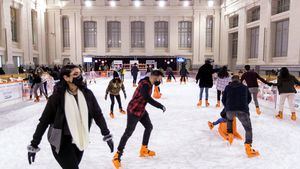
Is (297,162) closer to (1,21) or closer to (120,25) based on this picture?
(1,21)

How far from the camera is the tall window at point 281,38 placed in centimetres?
2017

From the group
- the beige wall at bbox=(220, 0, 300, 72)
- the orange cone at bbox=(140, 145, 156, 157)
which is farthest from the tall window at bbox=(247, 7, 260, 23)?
the orange cone at bbox=(140, 145, 156, 157)

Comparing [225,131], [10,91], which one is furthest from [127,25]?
[225,131]

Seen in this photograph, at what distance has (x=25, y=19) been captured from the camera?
26.3m

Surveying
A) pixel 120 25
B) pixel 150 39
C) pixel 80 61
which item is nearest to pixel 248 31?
pixel 150 39

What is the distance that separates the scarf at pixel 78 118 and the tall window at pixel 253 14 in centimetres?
2575

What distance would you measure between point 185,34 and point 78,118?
111 feet

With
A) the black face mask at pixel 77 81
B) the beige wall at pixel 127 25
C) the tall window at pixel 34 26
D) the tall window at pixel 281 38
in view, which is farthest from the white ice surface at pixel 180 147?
the beige wall at pixel 127 25

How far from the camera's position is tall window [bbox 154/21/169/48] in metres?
35.0

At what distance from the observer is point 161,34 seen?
35219 millimetres

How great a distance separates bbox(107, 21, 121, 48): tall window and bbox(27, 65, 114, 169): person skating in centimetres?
3333

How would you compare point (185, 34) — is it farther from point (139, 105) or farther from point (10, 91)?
point (139, 105)

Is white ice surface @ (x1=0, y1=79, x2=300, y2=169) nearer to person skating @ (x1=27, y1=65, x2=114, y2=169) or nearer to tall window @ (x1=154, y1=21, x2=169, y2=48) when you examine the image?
person skating @ (x1=27, y1=65, x2=114, y2=169)

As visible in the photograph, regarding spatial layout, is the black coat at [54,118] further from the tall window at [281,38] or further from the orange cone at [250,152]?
the tall window at [281,38]
